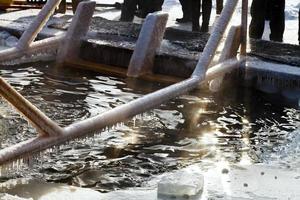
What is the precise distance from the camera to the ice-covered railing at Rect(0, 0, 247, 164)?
10.7 ft

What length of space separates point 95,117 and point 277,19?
5331mm

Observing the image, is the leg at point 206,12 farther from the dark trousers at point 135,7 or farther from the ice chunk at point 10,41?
the ice chunk at point 10,41

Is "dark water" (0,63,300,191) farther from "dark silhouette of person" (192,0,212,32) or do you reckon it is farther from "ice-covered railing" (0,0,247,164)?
"dark silhouette of person" (192,0,212,32)

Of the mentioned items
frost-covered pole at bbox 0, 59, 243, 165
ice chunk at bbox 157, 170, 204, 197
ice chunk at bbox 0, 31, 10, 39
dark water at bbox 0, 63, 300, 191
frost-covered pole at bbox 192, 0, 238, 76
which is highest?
frost-covered pole at bbox 192, 0, 238, 76

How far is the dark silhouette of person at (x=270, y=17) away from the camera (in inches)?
339

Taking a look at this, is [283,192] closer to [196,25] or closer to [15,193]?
[15,193]

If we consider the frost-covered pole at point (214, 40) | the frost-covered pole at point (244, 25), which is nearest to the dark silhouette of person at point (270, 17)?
the frost-covered pole at point (244, 25)

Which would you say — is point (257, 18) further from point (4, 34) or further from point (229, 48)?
point (4, 34)

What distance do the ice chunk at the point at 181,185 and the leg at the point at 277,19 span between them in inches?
224

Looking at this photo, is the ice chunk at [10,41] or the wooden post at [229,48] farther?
the ice chunk at [10,41]

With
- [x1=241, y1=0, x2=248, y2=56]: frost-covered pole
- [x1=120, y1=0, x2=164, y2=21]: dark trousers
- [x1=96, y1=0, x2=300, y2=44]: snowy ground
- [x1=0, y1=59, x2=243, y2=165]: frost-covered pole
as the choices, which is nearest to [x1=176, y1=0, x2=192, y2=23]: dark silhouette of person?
[x1=96, y1=0, x2=300, y2=44]: snowy ground

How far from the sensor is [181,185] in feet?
10.6

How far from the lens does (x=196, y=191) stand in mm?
3273

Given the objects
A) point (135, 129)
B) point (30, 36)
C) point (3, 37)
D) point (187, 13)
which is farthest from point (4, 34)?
point (187, 13)
